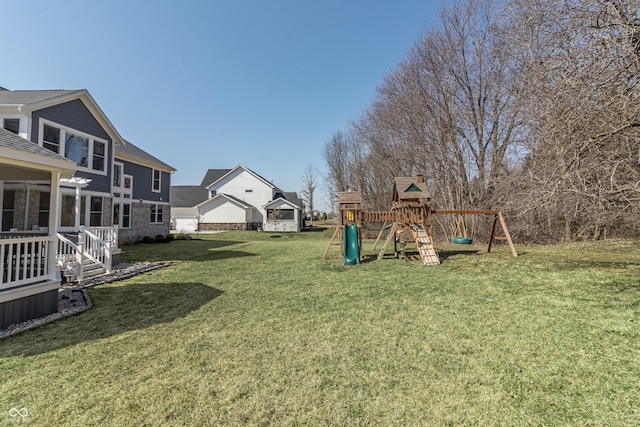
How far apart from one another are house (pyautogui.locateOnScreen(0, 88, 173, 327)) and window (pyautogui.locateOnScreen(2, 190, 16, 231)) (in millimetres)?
23

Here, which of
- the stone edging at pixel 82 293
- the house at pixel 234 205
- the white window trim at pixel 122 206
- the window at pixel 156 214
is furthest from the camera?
the house at pixel 234 205

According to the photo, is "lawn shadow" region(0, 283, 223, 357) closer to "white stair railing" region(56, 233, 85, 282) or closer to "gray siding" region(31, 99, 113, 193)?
"white stair railing" region(56, 233, 85, 282)

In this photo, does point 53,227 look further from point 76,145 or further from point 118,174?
point 118,174

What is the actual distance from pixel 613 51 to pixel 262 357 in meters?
6.83

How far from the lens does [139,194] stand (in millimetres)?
17234

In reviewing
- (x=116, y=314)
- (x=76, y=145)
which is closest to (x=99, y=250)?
(x=116, y=314)

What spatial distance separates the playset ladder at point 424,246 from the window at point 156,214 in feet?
55.0

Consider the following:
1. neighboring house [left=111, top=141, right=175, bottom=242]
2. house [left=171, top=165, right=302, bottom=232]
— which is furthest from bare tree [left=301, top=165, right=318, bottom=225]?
neighboring house [left=111, top=141, right=175, bottom=242]

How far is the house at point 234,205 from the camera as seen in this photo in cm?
2952

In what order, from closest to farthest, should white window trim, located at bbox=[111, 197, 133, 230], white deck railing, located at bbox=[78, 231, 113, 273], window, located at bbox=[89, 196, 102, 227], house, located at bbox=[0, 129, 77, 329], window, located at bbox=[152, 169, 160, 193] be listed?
house, located at bbox=[0, 129, 77, 329]
white deck railing, located at bbox=[78, 231, 113, 273]
window, located at bbox=[89, 196, 102, 227]
white window trim, located at bbox=[111, 197, 133, 230]
window, located at bbox=[152, 169, 160, 193]

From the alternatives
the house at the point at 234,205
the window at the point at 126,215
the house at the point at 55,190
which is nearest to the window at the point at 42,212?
the house at the point at 55,190

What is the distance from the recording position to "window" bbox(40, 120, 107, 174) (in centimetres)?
1005

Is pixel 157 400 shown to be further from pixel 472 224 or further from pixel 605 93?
pixel 472 224

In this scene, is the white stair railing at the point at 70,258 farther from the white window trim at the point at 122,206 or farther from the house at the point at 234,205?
the house at the point at 234,205
